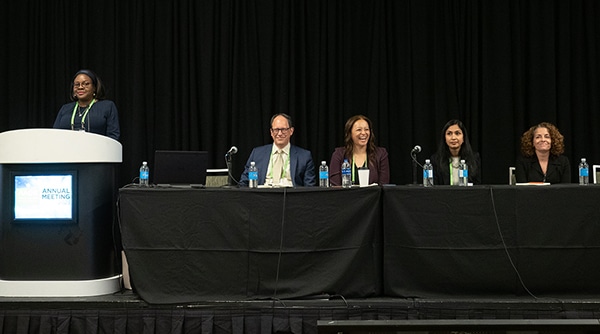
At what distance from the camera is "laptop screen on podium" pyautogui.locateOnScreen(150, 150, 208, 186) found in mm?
4008

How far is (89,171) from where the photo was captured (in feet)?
13.0

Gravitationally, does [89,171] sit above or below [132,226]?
above

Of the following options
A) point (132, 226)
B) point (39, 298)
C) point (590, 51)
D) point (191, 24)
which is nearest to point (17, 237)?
→ point (39, 298)

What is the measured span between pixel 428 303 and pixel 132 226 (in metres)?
1.80

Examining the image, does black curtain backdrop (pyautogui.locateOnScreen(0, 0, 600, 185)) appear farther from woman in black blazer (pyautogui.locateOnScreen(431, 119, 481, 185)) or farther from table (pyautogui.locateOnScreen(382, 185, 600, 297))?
table (pyautogui.locateOnScreen(382, 185, 600, 297))

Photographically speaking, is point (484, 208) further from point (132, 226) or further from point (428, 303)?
point (132, 226)

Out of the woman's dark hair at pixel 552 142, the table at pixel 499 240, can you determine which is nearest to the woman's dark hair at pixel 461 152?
the woman's dark hair at pixel 552 142

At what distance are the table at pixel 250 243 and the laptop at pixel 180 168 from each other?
0.20 m

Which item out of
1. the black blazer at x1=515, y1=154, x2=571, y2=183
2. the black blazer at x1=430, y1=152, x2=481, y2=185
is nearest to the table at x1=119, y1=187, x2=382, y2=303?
the black blazer at x1=430, y1=152, x2=481, y2=185

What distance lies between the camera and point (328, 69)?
19.1 feet

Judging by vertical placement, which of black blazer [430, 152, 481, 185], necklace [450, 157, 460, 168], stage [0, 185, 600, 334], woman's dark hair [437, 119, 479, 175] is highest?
woman's dark hair [437, 119, 479, 175]

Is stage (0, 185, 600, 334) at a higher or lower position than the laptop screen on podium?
lower

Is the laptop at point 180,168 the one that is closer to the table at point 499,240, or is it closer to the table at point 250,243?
the table at point 250,243

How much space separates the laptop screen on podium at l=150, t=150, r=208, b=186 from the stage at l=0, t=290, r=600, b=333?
76 centimetres
